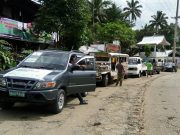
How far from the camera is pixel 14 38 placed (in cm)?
2408

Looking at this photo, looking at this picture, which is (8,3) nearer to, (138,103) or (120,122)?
(138,103)

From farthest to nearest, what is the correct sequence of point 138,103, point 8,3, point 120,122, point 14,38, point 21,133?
point 8,3, point 14,38, point 138,103, point 120,122, point 21,133

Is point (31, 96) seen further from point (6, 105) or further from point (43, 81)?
point (6, 105)

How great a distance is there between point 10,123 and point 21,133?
3.71 ft

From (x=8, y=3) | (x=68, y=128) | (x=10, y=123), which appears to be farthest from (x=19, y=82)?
(x=8, y=3)

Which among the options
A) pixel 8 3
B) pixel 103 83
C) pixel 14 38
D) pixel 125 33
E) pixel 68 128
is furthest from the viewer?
pixel 125 33

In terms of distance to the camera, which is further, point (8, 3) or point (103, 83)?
point (8, 3)

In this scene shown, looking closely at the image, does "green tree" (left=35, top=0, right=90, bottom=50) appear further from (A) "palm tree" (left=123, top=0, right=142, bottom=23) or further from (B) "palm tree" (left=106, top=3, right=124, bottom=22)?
(A) "palm tree" (left=123, top=0, right=142, bottom=23)

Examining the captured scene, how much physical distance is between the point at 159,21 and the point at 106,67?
81.2 metres

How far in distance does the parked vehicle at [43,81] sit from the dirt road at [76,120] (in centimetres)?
46

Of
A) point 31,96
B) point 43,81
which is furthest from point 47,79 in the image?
point 31,96

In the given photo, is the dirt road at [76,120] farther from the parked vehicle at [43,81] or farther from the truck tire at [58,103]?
the parked vehicle at [43,81]

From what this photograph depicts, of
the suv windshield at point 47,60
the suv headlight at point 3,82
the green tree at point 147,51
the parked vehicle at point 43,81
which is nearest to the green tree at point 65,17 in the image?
the parked vehicle at point 43,81

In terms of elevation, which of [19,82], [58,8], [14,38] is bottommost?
[19,82]
